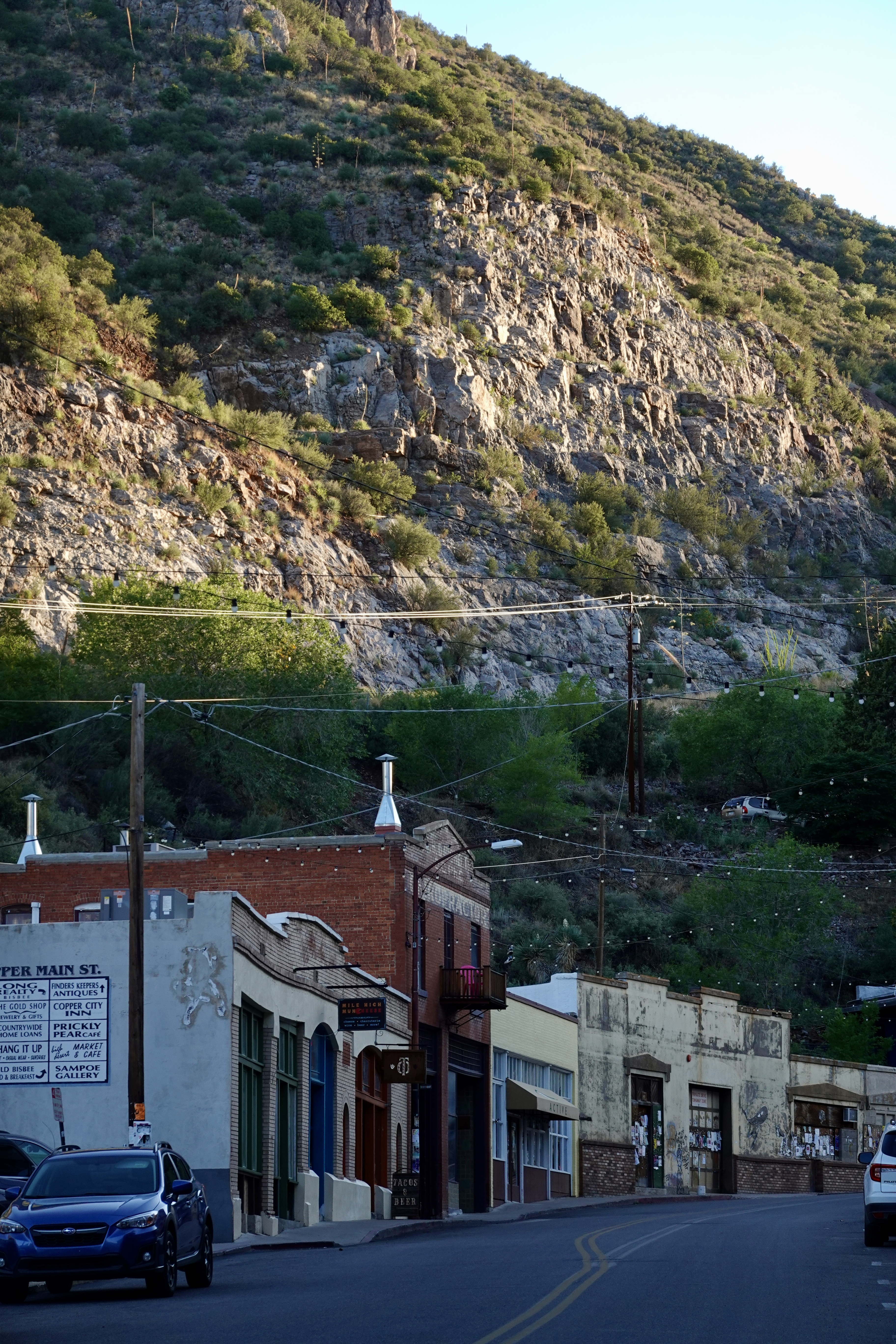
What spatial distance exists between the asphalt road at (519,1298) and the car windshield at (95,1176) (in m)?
1.05

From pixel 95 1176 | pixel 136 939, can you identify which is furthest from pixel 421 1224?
pixel 95 1176

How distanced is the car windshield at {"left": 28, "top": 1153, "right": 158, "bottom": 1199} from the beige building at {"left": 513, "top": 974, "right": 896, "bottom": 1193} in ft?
107

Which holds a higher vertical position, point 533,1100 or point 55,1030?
point 55,1030

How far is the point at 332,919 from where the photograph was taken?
40438 millimetres

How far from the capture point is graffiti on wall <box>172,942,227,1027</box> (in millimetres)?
27375

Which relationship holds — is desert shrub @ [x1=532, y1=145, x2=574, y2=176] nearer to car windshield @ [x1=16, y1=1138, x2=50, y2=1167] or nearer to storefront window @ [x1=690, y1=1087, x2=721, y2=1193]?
storefront window @ [x1=690, y1=1087, x2=721, y2=1193]

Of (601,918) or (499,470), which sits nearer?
(601,918)

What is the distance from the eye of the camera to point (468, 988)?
42.9 metres

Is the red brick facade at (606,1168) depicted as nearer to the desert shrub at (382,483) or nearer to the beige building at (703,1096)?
the beige building at (703,1096)

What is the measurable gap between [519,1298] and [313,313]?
80.0m

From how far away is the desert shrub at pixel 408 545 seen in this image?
8381 centimetres

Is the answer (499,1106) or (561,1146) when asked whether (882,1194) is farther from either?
(561,1146)

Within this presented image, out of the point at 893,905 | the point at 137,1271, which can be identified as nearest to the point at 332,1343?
the point at 137,1271

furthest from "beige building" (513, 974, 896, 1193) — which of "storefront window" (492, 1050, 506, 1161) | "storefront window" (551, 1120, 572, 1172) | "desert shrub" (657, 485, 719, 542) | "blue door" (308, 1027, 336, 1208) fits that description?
"desert shrub" (657, 485, 719, 542)
